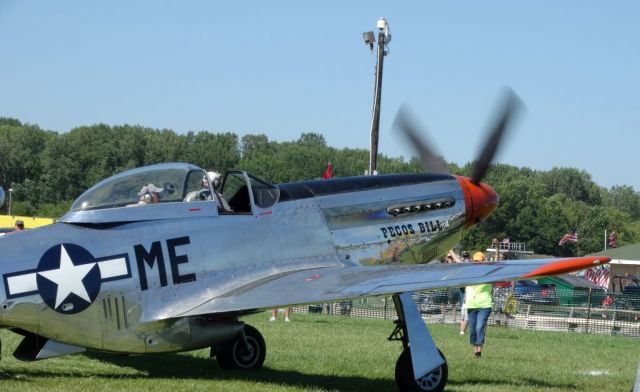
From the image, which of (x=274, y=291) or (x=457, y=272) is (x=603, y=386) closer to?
(x=457, y=272)

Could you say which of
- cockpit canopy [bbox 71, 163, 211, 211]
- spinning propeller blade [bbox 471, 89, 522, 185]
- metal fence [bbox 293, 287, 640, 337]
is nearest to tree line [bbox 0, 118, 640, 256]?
metal fence [bbox 293, 287, 640, 337]

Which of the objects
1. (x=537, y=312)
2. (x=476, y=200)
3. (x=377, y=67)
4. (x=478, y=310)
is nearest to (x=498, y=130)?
(x=476, y=200)

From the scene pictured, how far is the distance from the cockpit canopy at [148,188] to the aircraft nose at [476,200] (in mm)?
3464

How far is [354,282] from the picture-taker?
8.36m

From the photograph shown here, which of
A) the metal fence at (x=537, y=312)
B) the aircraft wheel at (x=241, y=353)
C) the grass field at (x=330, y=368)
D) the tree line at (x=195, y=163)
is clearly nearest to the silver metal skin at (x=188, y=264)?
the grass field at (x=330, y=368)

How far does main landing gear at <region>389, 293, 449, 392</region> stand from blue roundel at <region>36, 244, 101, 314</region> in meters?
2.82

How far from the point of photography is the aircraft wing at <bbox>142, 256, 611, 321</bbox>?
25.1 feet

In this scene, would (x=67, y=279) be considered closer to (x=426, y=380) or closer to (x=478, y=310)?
(x=426, y=380)

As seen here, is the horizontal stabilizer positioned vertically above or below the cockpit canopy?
below

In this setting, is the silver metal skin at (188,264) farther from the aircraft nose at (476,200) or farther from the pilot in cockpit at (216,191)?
the aircraft nose at (476,200)

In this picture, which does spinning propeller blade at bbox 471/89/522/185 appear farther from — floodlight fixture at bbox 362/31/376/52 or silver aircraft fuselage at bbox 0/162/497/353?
floodlight fixture at bbox 362/31/376/52

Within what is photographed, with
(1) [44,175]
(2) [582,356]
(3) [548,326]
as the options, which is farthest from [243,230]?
(1) [44,175]

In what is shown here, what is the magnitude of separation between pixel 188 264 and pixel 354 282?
5.55 feet

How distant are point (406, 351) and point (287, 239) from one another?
A: 5.95 ft
